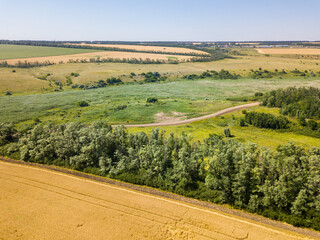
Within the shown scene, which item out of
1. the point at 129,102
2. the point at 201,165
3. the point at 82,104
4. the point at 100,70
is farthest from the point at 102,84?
the point at 201,165

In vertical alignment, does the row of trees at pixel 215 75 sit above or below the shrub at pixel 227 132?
above

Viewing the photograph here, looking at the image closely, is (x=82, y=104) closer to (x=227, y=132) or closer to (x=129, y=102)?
(x=129, y=102)

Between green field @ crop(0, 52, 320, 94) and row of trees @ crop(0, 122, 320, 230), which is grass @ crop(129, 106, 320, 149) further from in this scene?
green field @ crop(0, 52, 320, 94)

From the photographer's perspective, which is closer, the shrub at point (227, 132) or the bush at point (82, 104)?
the shrub at point (227, 132)

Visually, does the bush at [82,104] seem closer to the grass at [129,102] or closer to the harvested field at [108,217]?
the grass at [129,102]

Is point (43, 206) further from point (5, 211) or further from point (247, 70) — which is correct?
point (247, 70)

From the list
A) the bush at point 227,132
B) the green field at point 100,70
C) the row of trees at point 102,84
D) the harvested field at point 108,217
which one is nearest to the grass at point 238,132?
the bush at point 227,132

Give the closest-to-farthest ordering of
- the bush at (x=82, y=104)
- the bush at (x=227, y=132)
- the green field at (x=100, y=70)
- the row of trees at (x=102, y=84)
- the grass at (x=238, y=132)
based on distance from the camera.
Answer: the grass at (x=238, y=132)
the bush at (x=227, y=132)
the bush at (x=82, y=104)
the green field at (x=100, y=70)
the row of trees at (x=102, y=84)
